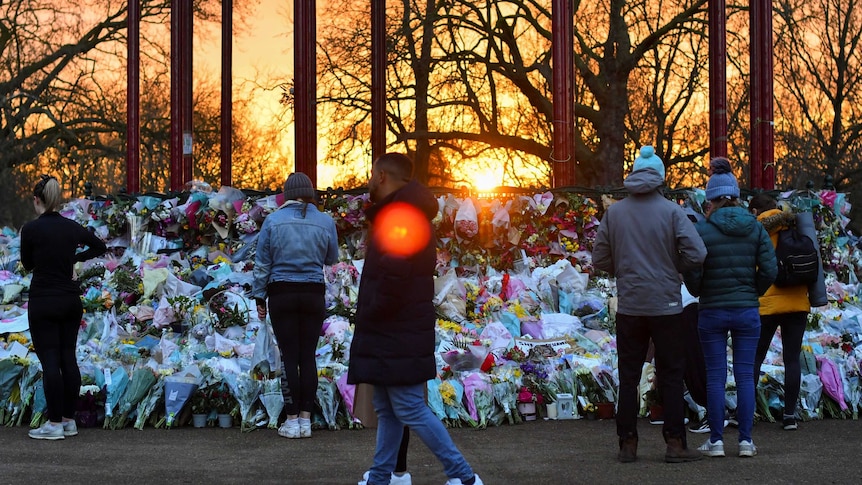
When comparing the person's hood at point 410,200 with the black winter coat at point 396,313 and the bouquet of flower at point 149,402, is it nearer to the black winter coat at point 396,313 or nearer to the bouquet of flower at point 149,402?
the black winter coat at point 396,313

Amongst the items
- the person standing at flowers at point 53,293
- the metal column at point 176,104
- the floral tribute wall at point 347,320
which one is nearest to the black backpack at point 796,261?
the floral tribute wall at point 347,320

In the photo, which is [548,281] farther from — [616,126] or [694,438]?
[616,126]

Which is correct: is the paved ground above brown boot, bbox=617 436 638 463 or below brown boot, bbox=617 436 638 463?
below

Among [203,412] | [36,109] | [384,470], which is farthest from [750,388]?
[36,109]

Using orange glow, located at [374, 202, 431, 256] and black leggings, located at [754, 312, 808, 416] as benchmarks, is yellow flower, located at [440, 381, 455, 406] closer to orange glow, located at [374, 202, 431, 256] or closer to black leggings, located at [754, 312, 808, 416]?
black leggings, located at [754, 312, 808, 416]

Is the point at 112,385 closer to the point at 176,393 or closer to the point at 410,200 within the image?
the point at 176,393

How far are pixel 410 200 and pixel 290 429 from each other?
2.77 m

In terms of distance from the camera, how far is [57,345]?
23.8 ft

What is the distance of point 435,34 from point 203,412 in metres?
12.8

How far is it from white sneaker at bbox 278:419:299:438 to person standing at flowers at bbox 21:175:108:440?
1380mm

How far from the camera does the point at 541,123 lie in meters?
21.0

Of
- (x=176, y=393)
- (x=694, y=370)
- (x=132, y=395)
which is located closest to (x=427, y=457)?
(x=694, y=370)

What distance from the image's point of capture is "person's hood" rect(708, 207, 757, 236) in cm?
631

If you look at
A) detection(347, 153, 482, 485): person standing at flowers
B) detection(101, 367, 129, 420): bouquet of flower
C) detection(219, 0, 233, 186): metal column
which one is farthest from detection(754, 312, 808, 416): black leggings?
detection(219, 0, 233, 186): metal column
